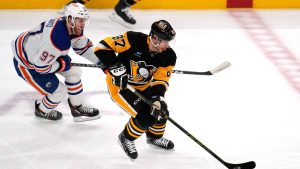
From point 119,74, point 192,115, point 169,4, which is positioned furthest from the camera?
point 169,4

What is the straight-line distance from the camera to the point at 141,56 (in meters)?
3.87

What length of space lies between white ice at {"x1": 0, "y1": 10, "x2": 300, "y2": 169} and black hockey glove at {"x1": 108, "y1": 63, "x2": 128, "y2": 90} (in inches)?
18.1

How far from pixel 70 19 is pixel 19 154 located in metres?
0.87

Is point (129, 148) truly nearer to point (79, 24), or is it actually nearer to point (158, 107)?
point (158, 107)

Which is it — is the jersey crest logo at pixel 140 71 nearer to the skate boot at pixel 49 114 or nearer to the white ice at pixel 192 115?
the white ice at pixel 192 115

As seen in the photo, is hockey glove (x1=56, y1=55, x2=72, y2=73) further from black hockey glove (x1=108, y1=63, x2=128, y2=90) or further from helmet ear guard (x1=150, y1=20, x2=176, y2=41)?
helmet ear guard (x1=150, y1=20, x2=176, y2=41)

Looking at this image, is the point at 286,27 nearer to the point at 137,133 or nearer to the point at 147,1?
the point at 147,1

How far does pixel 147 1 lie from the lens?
6434 millimetres

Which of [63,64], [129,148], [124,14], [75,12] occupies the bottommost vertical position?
[129,148]

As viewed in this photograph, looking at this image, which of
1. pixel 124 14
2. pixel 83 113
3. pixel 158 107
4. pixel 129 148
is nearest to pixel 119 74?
pixel 158 107

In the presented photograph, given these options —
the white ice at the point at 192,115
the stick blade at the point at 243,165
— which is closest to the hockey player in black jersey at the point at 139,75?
the white ice at the point at 192,115

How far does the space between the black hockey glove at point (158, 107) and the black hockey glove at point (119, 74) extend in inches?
7.5

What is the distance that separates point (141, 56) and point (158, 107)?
0.34m

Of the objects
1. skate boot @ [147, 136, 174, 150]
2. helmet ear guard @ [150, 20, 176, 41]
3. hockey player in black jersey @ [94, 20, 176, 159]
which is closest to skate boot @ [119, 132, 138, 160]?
hockey player in black jersey @ [94, 20, 176, 159]
